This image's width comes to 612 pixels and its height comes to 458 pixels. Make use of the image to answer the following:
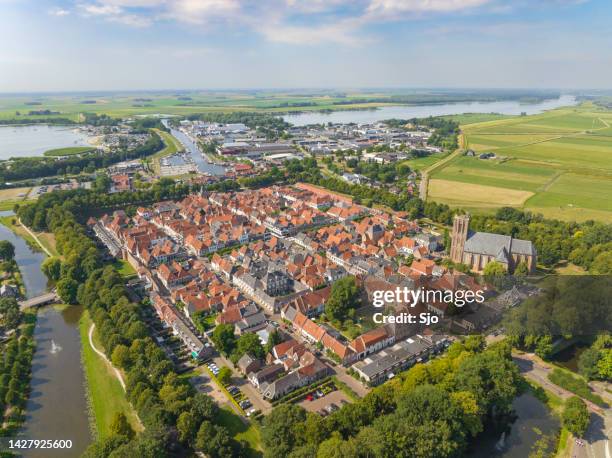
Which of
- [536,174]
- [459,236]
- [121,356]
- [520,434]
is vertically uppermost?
[536,174]

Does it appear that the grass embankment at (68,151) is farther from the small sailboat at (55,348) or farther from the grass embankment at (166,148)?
the small sailboat at (55,348)

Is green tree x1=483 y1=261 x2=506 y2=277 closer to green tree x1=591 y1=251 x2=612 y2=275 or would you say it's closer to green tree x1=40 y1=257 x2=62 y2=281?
green tree x1=591 y1=251 x2=612 y2=275

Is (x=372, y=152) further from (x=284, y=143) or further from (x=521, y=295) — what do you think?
(x=521, y=295)

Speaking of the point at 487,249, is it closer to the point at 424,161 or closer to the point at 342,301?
the point at 342,301

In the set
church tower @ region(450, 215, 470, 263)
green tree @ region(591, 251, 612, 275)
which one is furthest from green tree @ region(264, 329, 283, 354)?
green tree @ region(591, 251, 612, 275)

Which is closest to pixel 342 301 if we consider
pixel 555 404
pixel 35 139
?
pixel 555 404

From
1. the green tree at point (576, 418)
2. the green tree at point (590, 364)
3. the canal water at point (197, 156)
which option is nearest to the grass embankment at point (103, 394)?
the green tree at point (576, 418)
